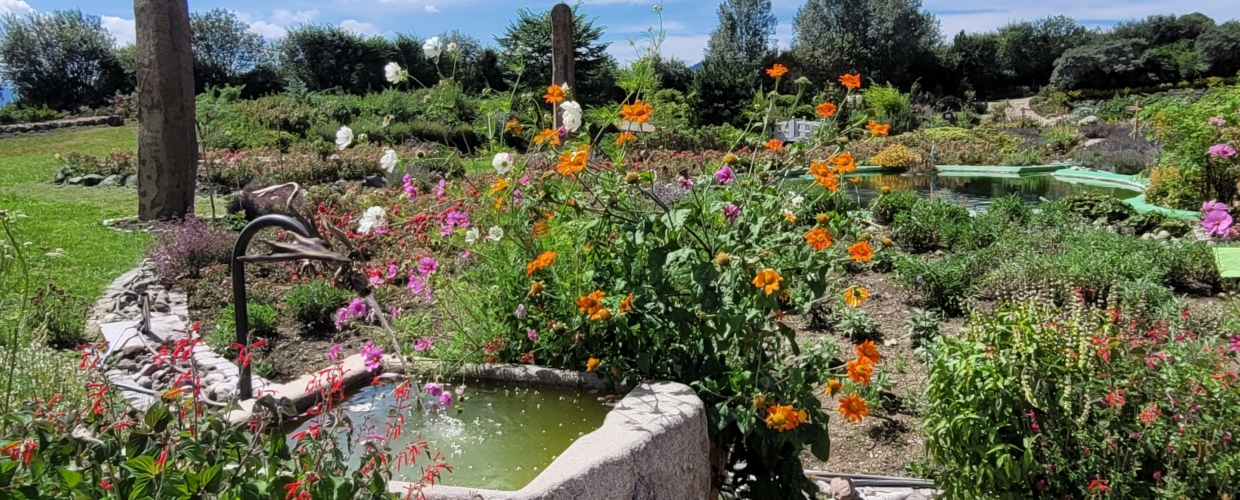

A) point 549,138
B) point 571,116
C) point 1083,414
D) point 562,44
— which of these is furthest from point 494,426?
point 562,44

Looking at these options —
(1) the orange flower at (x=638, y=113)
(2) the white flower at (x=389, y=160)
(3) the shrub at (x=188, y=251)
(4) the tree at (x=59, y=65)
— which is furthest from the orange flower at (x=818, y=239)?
(4) the tree at (x=59, y=65)

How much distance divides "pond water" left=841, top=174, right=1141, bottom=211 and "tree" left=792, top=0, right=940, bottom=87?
1794 centimetres

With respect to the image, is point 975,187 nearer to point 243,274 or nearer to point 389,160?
point 389,160

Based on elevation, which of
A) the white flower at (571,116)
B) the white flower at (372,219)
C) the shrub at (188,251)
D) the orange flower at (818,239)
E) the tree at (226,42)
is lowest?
the shrub at (188,251)

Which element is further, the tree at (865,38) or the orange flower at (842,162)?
the tree at (865,38)

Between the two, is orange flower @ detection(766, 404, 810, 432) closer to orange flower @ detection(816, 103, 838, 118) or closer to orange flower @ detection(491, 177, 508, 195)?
orange flower @ detection(816, 103, 838, 118)

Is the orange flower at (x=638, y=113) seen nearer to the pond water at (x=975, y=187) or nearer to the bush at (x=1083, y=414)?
the bush at (x=1083, y=414)

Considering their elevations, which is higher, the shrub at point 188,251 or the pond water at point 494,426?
the shrub at point 188,251

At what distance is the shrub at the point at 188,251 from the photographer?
570 cm

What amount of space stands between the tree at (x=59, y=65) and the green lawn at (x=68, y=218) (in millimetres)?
8914

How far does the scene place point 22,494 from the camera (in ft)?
3.68

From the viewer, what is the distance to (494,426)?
2.40 m

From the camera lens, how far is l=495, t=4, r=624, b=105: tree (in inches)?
837

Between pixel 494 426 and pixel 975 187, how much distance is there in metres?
11.4
